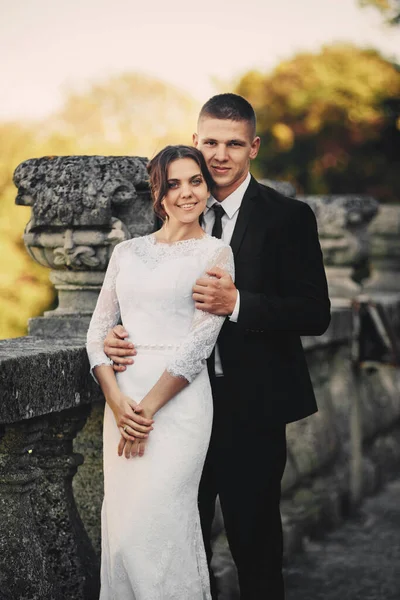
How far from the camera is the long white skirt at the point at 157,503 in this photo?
3.09 metres

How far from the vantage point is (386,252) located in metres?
8.64

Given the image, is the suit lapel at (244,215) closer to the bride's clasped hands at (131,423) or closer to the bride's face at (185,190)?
the bride's face at (185,190)

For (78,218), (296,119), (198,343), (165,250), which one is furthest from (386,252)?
(296,119)

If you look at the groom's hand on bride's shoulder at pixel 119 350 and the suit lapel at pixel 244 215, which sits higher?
the suit lapel at pixel 244 215

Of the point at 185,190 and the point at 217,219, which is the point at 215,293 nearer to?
the point at 185,190

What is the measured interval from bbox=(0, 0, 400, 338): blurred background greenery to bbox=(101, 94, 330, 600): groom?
584 inches

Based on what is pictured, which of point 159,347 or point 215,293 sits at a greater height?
point 215,293

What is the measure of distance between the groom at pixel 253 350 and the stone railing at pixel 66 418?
1.44ft

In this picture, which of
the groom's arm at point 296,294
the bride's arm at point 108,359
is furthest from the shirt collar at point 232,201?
the bride's arm at point 108,359

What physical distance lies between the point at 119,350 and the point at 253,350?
541 mm

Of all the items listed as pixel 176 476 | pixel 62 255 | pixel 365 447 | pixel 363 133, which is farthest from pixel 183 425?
pixel 363 133

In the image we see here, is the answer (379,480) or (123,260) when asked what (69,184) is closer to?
(123,260)

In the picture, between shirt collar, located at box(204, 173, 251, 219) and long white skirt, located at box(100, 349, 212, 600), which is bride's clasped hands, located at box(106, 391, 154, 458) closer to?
long white skirt, located at box(100, 349, 212, 600)

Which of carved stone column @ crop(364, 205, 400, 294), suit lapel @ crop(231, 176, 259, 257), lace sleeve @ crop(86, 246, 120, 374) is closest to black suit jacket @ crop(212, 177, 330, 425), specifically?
suit lapel @ crop(231, 176, 259, 257)
